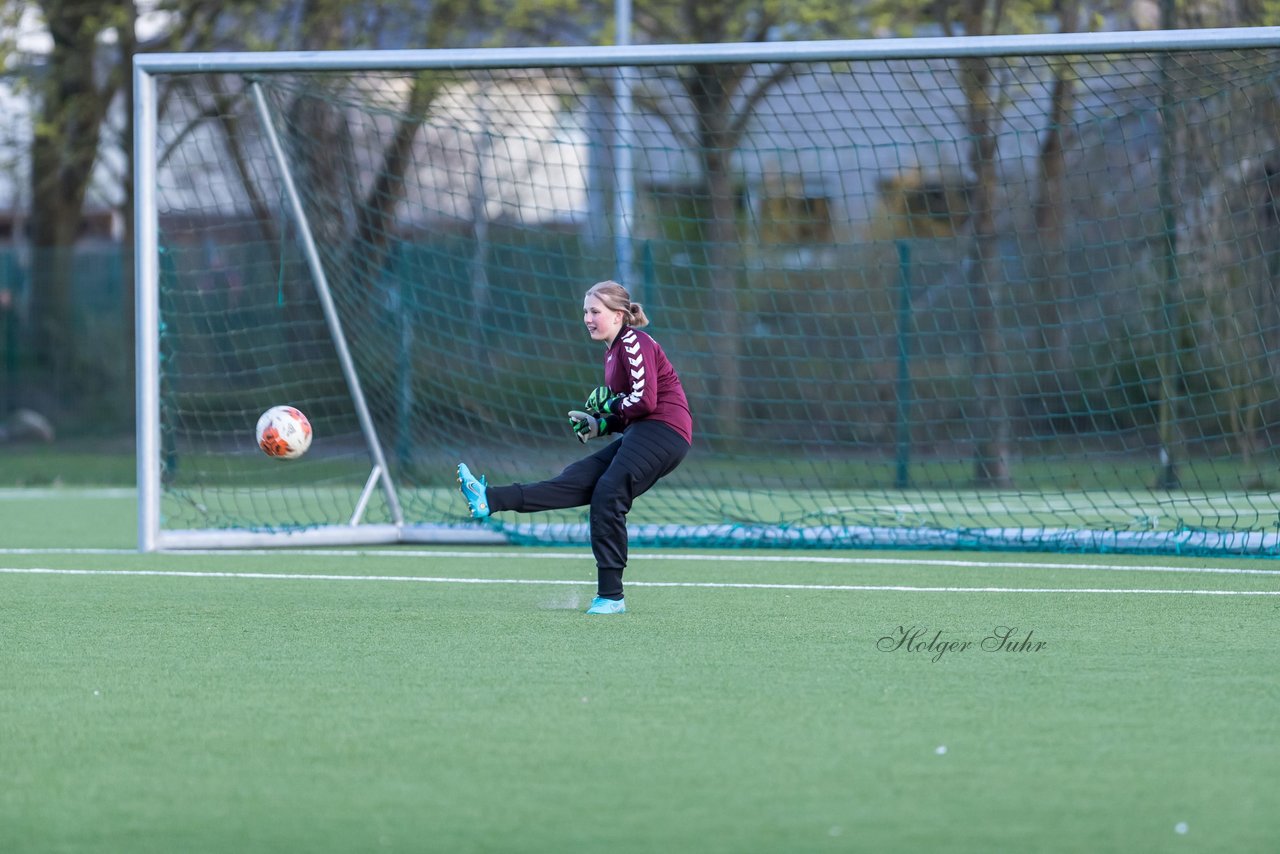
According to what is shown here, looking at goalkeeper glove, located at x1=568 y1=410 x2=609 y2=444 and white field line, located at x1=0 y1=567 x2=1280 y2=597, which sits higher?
goalkeeper glove, located at x1=568 y1=410 x2=609 y2=444

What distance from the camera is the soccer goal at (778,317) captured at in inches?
359

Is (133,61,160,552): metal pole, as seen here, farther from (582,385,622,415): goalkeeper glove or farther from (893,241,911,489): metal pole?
(893,241,911,489): metal pole

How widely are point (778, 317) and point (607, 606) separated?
8.21 m

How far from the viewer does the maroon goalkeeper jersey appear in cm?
652

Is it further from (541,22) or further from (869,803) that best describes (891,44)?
(541,22)

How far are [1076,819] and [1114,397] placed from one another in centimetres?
936

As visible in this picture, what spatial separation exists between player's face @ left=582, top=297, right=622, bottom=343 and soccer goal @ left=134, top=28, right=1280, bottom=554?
2350mm

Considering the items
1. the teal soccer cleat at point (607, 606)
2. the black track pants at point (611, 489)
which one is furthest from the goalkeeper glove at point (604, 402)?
the teal soccer cleat at point (607, 606)

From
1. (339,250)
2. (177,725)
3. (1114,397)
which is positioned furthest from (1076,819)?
(1114,397)

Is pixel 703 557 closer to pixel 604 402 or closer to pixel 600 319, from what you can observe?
pixel 604 402

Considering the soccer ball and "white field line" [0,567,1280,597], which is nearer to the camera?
"white field line" [0,567,1280,597]

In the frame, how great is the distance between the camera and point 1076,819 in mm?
3400
